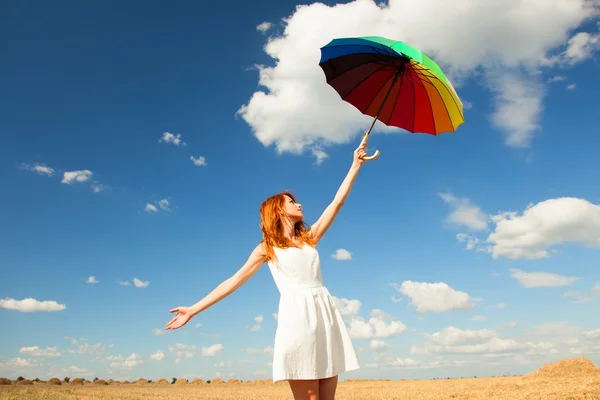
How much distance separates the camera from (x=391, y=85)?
6840 millimetres

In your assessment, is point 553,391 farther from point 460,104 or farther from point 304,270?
point 304,270

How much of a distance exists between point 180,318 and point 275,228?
123 centimetres

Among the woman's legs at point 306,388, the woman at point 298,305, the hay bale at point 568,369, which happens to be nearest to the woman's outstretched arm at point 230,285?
the woman at point 298,305

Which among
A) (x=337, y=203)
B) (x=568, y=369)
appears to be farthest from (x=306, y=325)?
(x=568, y=369)

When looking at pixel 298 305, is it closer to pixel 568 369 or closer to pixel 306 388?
pixel 306 388

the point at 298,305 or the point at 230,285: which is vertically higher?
the point at 230,285

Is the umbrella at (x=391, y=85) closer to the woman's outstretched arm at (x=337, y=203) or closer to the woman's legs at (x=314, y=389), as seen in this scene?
the woman's outstretched arm at (x=337, y=203)

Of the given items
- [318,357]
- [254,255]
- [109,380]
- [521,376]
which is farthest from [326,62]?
[109,380]

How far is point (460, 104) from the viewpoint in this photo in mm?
7156

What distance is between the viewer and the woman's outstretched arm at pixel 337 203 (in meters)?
4.58

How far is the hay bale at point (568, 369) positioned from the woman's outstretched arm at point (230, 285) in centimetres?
1877

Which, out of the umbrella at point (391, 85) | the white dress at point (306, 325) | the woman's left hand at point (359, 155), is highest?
the umbrella at point (391, 85)

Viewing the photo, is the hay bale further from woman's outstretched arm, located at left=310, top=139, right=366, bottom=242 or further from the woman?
the woman

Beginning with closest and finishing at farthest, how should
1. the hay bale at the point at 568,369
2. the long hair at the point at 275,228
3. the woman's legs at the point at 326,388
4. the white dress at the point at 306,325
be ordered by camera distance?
the white dress at the point at 306,325 → the woman's legs at the point at 326,388 → the long hair at the point at 275,228 → the hay bale at the point at 568,369
